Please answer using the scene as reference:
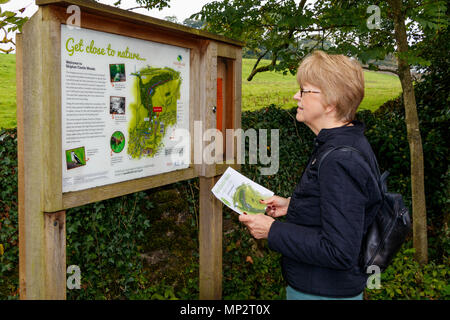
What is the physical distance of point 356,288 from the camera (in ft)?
6.12

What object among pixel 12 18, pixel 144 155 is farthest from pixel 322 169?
pixel 12 18

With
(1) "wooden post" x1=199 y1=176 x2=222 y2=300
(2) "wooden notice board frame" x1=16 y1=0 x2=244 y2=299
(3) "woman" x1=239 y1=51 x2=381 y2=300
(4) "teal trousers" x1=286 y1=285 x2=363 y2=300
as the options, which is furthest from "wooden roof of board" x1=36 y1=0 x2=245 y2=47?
(4) "teal trousers" x1=286 y1=285 x2=363 y2=300

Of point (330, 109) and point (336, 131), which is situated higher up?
point (330, 109)

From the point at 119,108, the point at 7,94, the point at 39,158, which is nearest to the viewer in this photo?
the point at 39,158

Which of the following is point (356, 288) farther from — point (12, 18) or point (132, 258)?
point (12, 18)

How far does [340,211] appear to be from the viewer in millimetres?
1618

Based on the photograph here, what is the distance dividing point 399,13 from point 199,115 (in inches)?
122

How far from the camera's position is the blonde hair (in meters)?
1.81

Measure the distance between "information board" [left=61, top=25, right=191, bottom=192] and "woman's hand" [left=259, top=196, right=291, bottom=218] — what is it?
623 mm

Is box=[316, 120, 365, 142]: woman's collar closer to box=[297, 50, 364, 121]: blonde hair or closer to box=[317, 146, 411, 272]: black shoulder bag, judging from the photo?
box=[297, 50, 364, 121]: blonde hair

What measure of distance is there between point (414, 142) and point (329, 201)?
3.61m

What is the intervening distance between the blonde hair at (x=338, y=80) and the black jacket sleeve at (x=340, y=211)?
286mm

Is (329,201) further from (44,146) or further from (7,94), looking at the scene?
(7,94)

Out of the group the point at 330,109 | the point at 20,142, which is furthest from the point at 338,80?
the point at 20,142
